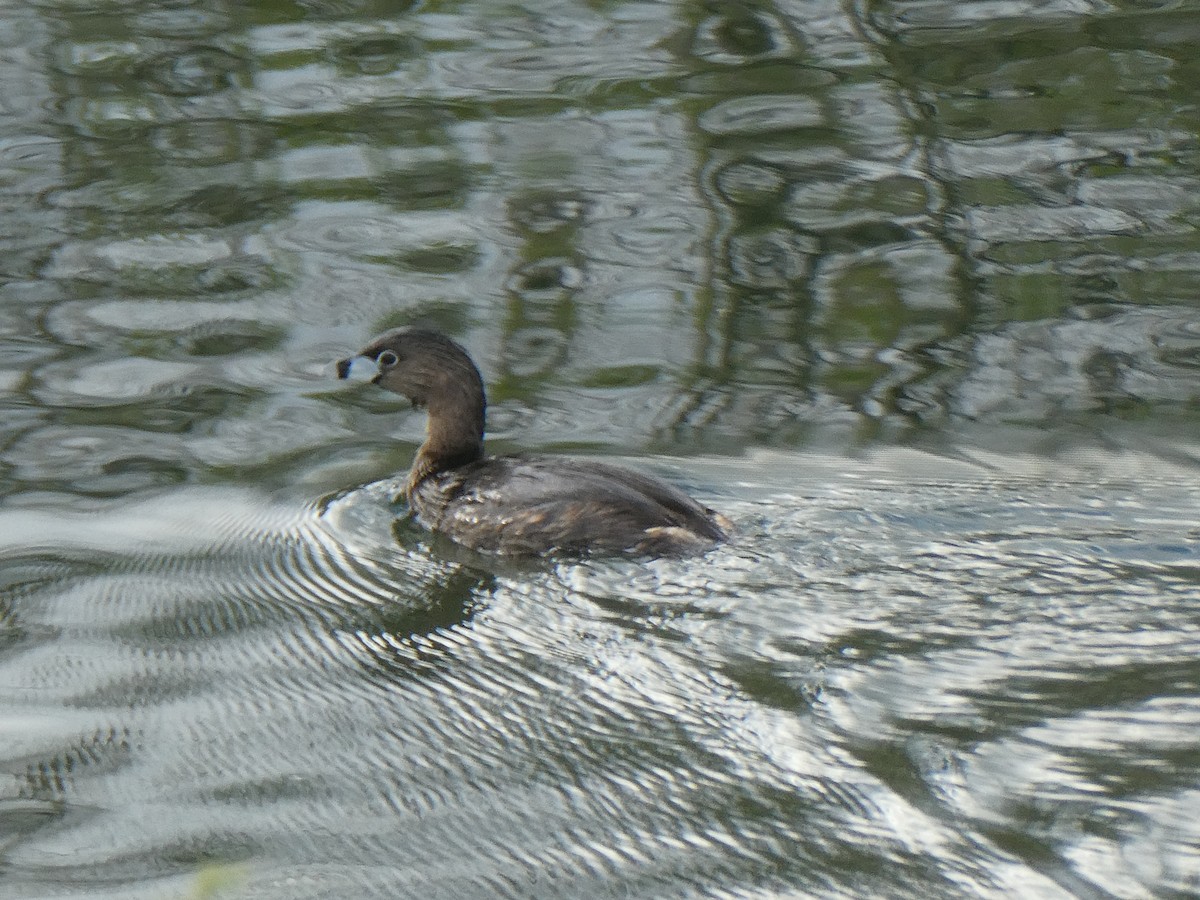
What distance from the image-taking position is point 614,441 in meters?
7.16

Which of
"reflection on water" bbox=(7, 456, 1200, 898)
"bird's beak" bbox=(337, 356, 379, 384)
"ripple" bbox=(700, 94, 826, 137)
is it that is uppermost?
"ripple" bbox=(700, 94, 826, 137)

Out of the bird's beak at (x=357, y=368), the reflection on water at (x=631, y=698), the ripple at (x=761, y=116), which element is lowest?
the reflection on water at (x=631, y=698)

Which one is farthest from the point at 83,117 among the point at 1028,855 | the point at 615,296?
the point at 1028,855

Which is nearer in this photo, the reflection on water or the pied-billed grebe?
the reflection on water

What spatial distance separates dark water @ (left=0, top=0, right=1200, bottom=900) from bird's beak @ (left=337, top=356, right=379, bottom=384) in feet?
1.17

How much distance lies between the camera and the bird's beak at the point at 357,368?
706cm

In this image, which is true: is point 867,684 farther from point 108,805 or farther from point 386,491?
point 386,491

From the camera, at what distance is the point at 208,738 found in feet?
15.9

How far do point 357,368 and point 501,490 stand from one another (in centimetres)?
93

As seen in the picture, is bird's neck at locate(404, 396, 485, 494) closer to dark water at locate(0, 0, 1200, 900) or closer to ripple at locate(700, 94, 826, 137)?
dark water at locate(0, 0, 1200, 900)

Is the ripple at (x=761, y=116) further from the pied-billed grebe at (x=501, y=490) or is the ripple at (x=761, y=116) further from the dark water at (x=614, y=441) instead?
the pied-billed grebe at (x=501, y=490)

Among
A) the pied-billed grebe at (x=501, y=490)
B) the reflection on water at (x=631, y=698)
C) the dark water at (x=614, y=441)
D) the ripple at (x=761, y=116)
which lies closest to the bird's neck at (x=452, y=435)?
the pied-billed grebe at (x=501, y=490)

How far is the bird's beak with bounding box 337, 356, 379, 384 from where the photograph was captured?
706cm

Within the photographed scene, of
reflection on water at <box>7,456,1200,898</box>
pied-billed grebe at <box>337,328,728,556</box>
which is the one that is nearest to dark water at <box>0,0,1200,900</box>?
reflection on water at <box>7,456,1200,898</box>
